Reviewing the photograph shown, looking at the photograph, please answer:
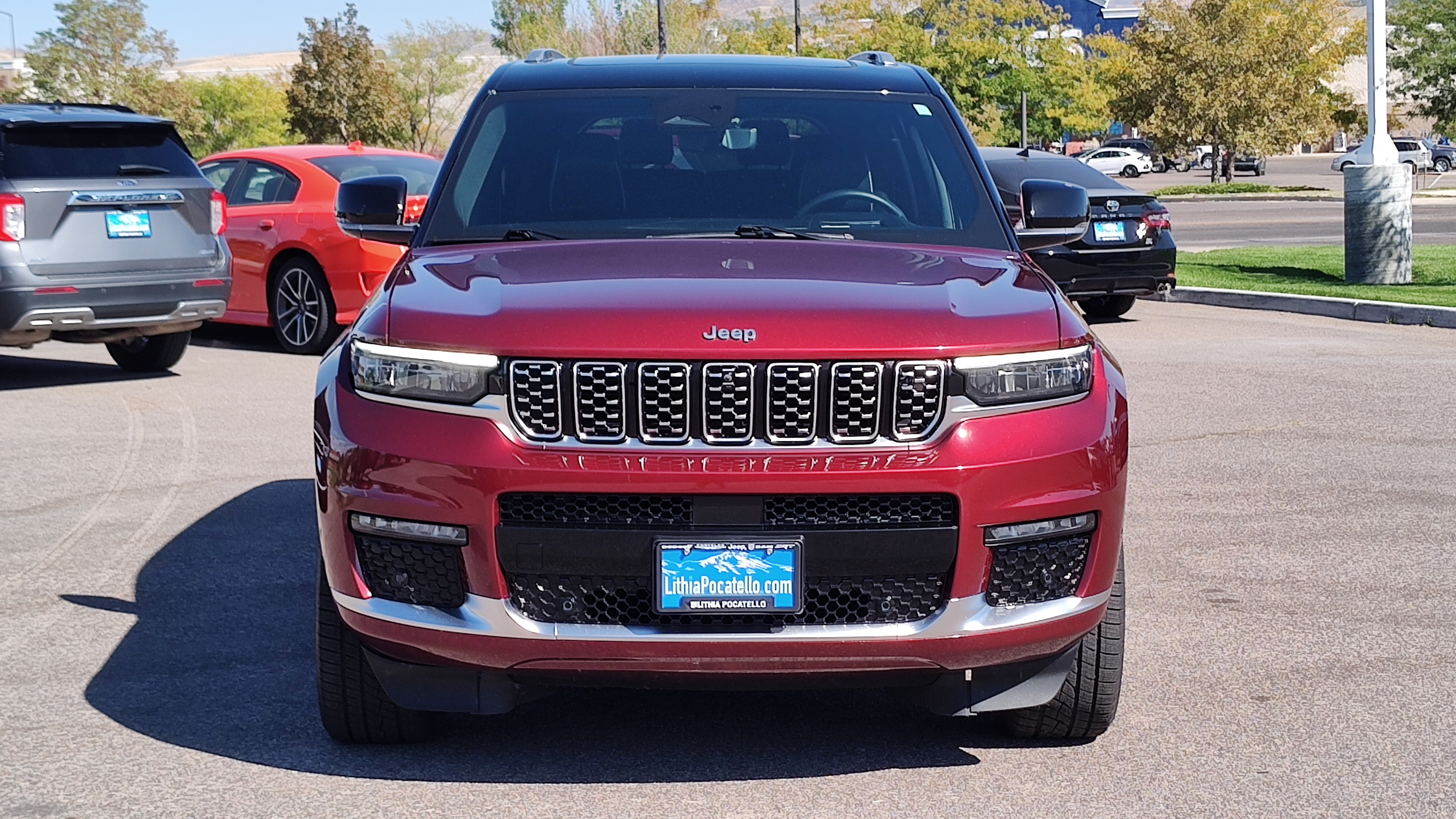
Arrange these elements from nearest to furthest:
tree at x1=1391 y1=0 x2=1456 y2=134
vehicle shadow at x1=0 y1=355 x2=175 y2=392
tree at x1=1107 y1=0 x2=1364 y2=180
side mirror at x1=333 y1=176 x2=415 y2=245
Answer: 1. side mirror at x1=333 y1=176 x2=415 y2=245
2. vehicle shadow at x1=0 y1=355 x2=175 y2=392
3. tree at x1=1391 y1=0 x2=1456 y2=134
4. tree at x1=1107 y1=0 x2=1364 y2=180

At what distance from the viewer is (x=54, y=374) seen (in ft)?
43.9

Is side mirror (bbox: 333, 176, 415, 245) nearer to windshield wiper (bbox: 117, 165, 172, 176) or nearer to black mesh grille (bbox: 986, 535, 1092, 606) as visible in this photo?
black mesh grille (bbox: 986, 535, 1092, 606)

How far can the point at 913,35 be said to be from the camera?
157ft

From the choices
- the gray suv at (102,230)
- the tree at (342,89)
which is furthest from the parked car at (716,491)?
the tree at (342,89)

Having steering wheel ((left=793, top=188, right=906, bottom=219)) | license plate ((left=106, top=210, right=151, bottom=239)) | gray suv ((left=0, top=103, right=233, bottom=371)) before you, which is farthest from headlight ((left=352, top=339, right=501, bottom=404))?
license plate ((left=106, top=210, right=151, bottom=239))

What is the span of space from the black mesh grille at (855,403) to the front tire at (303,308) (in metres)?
10.3

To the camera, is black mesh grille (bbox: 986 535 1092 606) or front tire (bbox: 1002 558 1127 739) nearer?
black mesh grille (bbox: 986 535 1092 606)

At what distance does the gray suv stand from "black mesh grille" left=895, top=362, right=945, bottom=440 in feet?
→ 29.3

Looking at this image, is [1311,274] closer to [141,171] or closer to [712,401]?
[141,171]

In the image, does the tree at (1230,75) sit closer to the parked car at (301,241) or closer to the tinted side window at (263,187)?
the parked car at (301,241)

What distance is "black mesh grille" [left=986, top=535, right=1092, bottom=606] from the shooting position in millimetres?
4066

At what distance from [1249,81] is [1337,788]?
4977 centimetres

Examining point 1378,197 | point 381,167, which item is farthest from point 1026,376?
point 1378,197

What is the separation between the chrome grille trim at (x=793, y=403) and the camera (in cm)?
396
